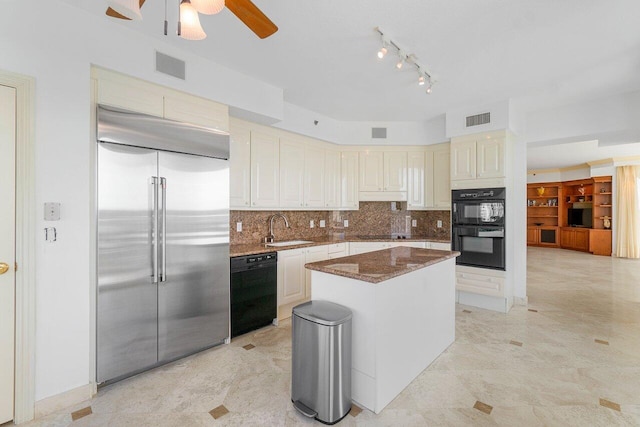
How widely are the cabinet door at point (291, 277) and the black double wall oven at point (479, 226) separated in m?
2.34

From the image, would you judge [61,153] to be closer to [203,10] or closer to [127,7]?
[127,7]

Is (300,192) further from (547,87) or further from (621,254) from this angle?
(621,254)

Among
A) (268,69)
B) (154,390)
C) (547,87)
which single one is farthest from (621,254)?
(154,390)

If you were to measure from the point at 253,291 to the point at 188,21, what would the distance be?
2632 mm

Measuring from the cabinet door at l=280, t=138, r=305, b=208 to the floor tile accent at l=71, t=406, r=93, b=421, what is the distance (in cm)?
275

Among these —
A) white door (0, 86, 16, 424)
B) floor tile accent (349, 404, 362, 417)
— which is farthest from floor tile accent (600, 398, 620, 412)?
white door (0, 86, 16, 424)

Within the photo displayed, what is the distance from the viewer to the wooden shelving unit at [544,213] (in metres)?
11.0

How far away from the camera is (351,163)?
5.15m

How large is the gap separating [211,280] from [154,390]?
970 millimetres

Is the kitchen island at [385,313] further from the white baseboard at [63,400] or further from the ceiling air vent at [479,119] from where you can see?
the ceiling air vent at [479,119]

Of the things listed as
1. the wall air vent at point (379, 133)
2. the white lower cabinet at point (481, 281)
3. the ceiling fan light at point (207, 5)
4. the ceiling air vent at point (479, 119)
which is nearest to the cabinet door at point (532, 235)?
the white lower cabinet at point (481, 281)

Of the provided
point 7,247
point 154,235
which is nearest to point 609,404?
point 154,235

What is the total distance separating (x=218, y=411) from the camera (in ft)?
6.93

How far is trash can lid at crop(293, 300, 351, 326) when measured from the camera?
6.42ft
